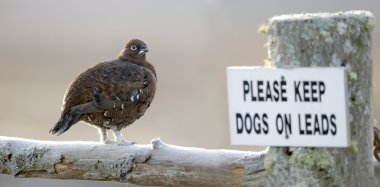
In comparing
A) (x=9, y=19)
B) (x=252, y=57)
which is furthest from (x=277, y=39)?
(x=9, y=19)

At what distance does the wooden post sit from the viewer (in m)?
3.34

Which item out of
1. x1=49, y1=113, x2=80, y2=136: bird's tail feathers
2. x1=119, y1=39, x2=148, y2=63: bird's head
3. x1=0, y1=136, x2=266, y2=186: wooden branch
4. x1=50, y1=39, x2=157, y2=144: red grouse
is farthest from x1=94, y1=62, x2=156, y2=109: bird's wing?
x1=0, y1=136, x2=266, y2=186: wooden branch

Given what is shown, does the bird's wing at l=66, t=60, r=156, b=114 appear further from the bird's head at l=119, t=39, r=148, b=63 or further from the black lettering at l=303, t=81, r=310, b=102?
the black lettering at l=303, t=81, r=310, b=102

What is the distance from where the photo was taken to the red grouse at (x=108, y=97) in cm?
555

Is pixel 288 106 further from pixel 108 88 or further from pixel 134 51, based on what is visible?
pixel 134 51

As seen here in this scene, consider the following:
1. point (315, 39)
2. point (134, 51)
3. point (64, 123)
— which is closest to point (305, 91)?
point (315, 39)

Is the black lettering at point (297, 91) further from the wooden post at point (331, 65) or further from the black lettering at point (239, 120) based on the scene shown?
the black lettering at point (239, 120)

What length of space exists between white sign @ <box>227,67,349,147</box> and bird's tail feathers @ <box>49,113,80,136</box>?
85.1 inches

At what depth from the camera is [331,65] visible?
11.0 feet

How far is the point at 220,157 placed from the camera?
4.07 m

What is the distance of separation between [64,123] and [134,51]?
94 cm

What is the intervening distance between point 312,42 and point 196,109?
27.7ft

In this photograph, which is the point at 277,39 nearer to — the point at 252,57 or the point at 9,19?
the point at 252,57

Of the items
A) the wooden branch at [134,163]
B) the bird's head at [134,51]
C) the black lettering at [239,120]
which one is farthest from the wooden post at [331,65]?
the bird's head at [134,51]
